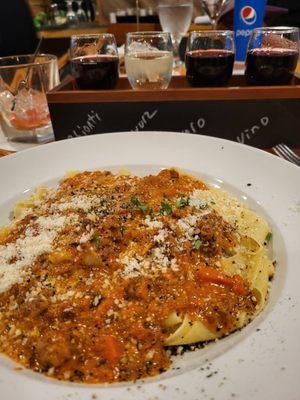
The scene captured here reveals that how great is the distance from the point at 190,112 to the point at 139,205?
1202 mm

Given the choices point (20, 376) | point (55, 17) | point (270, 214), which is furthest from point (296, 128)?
point (55, 17)

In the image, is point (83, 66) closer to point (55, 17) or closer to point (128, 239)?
point (128, 239)

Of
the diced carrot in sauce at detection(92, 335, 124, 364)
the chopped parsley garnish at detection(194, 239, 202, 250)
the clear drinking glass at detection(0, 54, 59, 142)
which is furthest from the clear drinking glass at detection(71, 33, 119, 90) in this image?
the diced carrot in sauce at detection(92, 335, 124, 364)

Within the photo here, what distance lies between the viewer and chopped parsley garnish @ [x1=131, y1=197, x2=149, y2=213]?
2.28m

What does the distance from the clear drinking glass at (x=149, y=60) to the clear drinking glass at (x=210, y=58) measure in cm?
20

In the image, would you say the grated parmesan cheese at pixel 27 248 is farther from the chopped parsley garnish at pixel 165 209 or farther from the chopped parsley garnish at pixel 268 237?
the chopped parsley garnish at pixel 268 237

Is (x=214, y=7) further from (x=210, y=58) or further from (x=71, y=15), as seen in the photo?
(x=71, y=15)

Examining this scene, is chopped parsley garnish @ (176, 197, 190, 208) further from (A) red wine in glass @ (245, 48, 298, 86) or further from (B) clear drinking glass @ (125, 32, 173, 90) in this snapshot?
(A) red wine in glass @ (245, 48, 298, 86)

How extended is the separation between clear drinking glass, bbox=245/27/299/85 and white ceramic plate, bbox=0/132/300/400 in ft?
2.28

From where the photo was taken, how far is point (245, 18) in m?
4.63

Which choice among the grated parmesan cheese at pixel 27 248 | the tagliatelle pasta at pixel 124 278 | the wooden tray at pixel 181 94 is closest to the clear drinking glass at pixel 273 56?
the wooden tray at pixel 181 94

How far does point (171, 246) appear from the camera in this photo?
2072 millimetres

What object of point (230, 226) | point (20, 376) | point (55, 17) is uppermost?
point (20, 376)

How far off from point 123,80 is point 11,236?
2.03 m
